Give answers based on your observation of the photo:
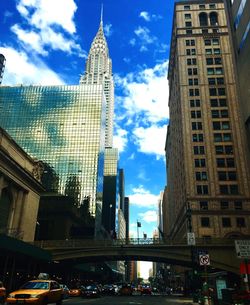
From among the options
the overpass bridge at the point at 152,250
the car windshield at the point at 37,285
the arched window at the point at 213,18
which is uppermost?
the arched window at the point at 213,18

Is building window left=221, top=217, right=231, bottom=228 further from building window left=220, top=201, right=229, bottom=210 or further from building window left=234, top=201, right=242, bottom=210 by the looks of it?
building window left=234, top=201, right=242, bottom=210

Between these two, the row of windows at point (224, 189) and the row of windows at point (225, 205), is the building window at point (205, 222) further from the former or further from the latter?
the row of windows at point (224, 189)

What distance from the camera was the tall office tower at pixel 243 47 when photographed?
2964 centimetres

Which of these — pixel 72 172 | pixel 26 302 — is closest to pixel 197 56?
pixel 72 172

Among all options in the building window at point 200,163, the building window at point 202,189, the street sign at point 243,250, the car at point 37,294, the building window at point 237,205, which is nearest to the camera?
the street sign at point 243,250

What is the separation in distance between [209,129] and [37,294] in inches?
2744

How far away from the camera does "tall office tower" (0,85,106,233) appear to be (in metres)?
114

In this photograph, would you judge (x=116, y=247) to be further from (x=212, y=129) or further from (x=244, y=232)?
(x=212, y=129)

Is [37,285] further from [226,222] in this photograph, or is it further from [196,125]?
[196,125]

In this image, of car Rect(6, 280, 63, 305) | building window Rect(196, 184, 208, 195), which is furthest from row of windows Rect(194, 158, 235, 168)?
car Rect(6, 280, 63, 305)

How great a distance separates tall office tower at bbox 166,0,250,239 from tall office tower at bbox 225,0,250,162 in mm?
40924

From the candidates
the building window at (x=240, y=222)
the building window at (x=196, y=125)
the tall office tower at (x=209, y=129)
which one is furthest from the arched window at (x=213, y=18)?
the building window at (x=240, y=222)

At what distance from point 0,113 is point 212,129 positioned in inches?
3191

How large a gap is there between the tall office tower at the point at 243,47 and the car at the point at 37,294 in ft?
69.0
